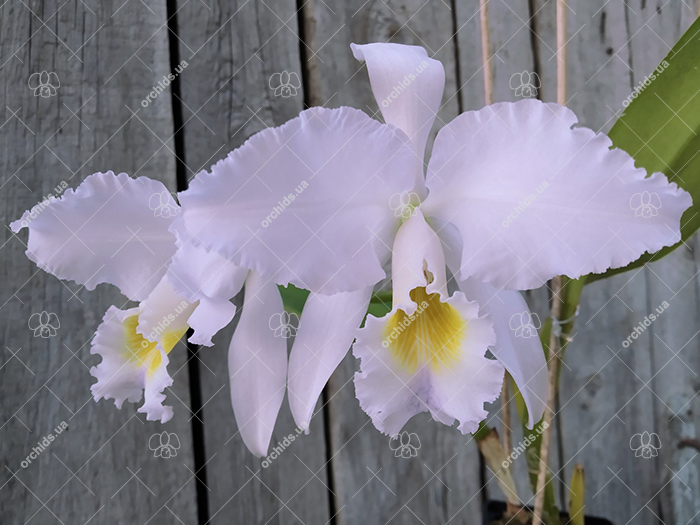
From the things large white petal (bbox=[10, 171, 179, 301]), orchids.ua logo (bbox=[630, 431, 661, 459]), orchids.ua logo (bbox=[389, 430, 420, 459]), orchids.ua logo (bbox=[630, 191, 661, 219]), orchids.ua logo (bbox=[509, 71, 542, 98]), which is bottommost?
orchids.ua logo (bbox=[630, 431, 661, 459])

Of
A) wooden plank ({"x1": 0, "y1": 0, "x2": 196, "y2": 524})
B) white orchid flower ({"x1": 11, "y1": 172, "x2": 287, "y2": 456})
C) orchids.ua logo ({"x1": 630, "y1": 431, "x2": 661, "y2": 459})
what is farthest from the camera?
orchids.ua logo ({"x1": 630, "y1": 431, "x2": 661, "y2": 459})

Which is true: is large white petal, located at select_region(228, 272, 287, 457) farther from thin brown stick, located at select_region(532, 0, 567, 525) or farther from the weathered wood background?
the weathered wood background

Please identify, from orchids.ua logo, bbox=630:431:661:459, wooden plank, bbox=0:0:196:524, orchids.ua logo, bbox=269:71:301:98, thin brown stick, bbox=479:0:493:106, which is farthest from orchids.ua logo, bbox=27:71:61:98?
orchids.ua logo, bbox=630:431:661:459

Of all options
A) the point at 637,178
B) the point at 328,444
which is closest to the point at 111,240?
the point at 637,178

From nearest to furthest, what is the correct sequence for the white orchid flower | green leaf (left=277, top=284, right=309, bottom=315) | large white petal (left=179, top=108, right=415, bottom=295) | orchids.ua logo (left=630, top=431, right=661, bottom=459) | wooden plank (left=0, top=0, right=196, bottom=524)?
large white petal (left=179, top=108, right=415, bottom=295), the white orchid flower, green leaf (left=277, top=284, right=309, bottom=315), wooden plank (left=0, top=0, right=196, bottom=524), orchids.ua logo (left=630, top=431, right=661, bottom=459)

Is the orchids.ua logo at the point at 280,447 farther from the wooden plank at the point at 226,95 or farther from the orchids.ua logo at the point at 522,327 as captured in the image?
the orchids.ua logo at the point at 522,327

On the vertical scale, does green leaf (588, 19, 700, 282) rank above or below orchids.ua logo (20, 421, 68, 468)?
above

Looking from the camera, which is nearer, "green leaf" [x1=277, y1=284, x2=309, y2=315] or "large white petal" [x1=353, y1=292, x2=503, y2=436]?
"large white petal" [x1=353, y1=292, x2=503, y2=436]
